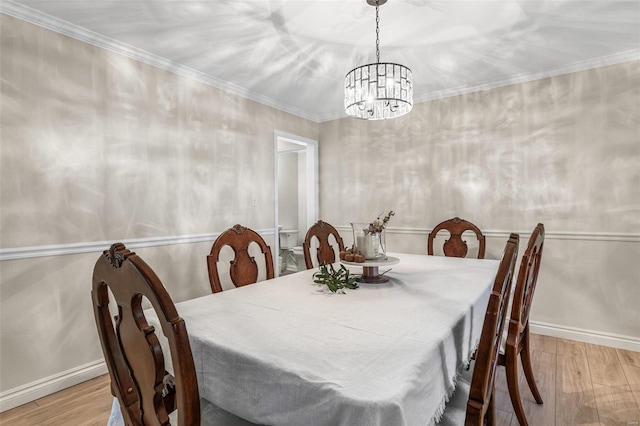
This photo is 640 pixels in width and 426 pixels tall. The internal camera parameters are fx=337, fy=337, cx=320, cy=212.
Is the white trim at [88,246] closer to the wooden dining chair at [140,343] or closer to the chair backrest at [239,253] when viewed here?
the chair backrest at [239,253]

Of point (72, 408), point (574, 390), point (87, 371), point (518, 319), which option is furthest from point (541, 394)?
point (87, 371)

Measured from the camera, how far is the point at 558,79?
2961 millimetres

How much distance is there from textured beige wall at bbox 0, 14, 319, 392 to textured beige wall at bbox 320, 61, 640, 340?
209 cm

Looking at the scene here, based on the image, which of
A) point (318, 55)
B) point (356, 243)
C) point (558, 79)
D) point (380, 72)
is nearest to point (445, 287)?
point (356, 243)

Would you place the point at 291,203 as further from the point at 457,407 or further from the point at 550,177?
the point at 457,407

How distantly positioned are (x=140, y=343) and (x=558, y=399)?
2334 mm

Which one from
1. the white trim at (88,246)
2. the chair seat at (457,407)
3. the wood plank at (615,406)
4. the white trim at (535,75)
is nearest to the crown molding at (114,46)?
the white trim at (88,246)

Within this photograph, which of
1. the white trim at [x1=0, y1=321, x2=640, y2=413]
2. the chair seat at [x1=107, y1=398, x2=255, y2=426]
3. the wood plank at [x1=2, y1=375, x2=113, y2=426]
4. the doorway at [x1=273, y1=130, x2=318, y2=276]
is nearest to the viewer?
the chair seat at [x1=107, y1=398, x2=255, y2=426]

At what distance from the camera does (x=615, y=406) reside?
1.91m

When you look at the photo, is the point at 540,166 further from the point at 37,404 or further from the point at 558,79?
the point at 37,404

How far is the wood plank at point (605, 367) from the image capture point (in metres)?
2.18

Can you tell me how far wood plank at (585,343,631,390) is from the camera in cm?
218

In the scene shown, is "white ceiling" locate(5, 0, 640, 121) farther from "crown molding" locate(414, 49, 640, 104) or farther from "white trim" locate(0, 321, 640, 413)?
"white trim" locate(0, 321, 640, 413)

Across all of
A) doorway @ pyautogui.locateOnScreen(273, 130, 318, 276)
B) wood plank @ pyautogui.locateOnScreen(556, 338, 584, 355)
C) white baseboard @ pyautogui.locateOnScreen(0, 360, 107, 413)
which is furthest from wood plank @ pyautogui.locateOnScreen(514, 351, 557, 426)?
doorway @ pyautogui.locateOnScreen(273, 130, 318, 276)
